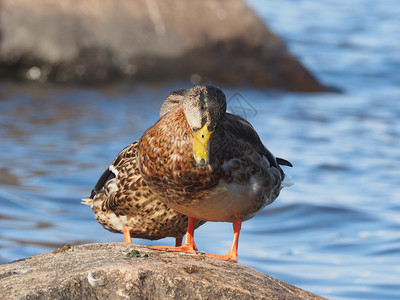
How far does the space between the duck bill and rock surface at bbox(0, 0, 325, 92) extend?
9.99m

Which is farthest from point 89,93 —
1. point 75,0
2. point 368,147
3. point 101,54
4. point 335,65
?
point 335,65

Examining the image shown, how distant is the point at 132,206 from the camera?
5422 mm

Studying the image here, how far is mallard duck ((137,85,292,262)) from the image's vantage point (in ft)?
14.8

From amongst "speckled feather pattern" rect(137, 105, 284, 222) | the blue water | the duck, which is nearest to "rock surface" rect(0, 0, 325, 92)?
the blue water

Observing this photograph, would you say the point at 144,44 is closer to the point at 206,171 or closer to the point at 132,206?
the point at 132,206

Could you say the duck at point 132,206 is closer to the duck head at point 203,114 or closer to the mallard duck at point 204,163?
the mallard duck at point 204,163

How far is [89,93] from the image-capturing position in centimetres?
1402

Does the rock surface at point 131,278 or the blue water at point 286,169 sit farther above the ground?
the blue water at point 286,169

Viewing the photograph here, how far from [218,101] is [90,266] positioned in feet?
3.94

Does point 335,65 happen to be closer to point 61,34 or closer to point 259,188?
point 61,34

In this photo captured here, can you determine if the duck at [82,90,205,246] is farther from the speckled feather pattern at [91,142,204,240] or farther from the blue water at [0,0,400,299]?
the blue water at [0,0,400,299]

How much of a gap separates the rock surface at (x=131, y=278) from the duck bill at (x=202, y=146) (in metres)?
0.61

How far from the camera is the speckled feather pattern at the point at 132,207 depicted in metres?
5.38

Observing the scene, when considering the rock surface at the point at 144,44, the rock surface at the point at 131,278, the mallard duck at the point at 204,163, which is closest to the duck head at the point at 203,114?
the mallard duck at the point at 204,163
